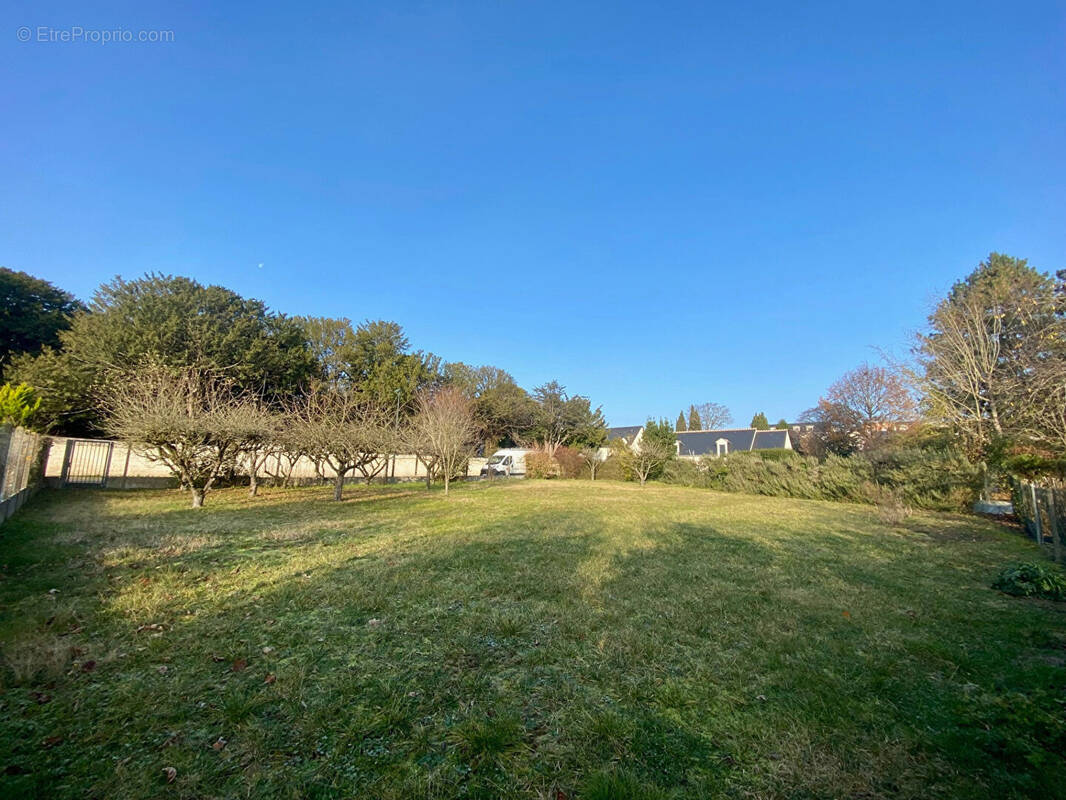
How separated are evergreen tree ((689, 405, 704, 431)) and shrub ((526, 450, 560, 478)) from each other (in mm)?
38179

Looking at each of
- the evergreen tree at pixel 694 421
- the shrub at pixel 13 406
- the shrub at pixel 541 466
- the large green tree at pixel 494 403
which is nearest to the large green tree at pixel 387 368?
the large green tree at pixel 494 403

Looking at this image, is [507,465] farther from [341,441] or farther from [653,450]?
[341,441]

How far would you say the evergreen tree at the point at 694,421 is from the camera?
59206mm

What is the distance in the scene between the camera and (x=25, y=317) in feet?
67.0

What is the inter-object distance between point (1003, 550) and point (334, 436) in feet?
49.8

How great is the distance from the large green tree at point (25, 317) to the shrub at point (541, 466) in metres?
22.8

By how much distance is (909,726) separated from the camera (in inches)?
96.1

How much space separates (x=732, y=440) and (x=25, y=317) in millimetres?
46752

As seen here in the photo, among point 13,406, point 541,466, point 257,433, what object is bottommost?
point 541,466

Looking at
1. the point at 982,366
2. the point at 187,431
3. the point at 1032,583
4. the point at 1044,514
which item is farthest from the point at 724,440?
the point at 187,431

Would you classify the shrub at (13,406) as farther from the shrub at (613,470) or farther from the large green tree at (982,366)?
the large green tree at (982,366)

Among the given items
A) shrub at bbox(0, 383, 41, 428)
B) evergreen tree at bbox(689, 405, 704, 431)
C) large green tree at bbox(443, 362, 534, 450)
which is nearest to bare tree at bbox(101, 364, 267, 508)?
shrub at bbox(0, 383, 41, 428)

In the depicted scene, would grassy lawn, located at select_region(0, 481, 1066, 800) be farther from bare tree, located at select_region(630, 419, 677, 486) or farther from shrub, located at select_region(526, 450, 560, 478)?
shrub, located at select_region(526, 450, 560, 478)

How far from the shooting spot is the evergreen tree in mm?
59206
